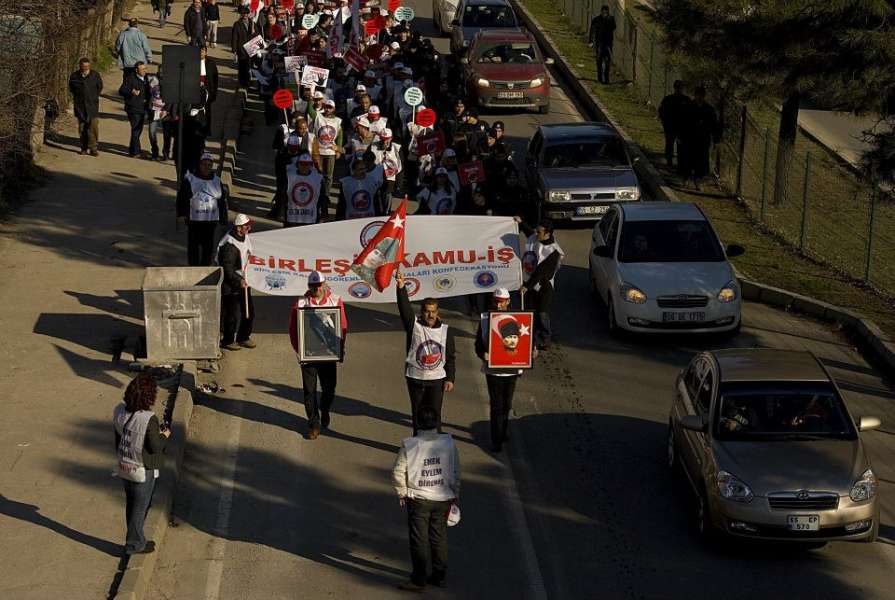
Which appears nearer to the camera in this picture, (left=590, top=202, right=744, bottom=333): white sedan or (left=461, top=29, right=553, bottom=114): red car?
(left=590, top=202, right=744, bottom=333): white sedan

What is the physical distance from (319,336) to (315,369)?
35 cm

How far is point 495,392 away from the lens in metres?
15.5

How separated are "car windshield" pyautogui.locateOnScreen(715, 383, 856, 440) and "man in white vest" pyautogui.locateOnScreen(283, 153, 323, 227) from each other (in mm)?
8809

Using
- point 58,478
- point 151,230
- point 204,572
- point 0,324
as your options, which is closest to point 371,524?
point 204,572

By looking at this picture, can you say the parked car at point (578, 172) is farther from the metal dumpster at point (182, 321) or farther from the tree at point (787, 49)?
the metal dumpster at point (182, 321)

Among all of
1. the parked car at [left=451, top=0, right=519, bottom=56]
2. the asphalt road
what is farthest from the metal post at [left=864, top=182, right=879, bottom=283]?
the parked car at [left=451, top=0, right=519, bottom=56]

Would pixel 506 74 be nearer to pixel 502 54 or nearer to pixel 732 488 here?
pixel 502 54

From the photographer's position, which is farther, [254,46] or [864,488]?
[254,46]

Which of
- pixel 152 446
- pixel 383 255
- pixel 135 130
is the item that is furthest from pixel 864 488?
pixel 135 130

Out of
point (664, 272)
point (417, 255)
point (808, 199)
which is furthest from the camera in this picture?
point (808, 199)

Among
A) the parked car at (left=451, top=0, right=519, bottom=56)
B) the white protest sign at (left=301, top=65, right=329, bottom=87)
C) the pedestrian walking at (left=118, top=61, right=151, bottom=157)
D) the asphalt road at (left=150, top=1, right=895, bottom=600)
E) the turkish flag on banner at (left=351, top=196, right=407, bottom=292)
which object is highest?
the parked car at (left=451, top=0, right=519, bottom=56)

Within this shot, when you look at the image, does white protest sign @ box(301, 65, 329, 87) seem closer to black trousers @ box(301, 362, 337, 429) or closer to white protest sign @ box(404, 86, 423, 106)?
white protest sign @ box(404, 86, 423, 106)

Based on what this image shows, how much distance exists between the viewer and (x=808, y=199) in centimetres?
2611

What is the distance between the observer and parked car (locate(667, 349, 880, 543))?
1302cm
